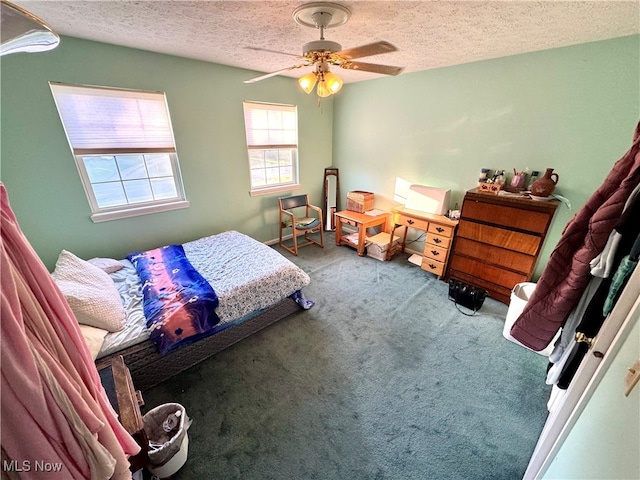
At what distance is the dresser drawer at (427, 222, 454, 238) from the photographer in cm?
279

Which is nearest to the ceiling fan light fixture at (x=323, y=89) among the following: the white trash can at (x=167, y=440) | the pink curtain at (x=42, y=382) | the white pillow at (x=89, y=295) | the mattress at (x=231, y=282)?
the mattress at (x=231, y=282)

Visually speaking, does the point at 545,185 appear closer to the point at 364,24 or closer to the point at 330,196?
the point at 364,24

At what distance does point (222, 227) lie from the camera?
11.2ft

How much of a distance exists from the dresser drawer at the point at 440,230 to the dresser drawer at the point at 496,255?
136 mm

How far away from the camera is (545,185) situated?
220 cm

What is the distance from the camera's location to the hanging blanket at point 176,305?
170 cm

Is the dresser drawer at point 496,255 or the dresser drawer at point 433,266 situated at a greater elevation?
the dresser drawer at point 496,255

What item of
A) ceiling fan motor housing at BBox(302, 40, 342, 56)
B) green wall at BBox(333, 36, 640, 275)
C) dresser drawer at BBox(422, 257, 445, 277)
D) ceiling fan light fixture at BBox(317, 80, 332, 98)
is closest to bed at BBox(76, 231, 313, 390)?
ceiling fan light fixture at BBox(317, 80, 332, 98)

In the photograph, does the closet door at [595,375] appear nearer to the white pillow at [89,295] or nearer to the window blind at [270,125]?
the white pillow at [89,295]

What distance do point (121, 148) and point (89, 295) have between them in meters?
1.68

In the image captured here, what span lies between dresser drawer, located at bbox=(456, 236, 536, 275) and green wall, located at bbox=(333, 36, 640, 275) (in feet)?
1.26

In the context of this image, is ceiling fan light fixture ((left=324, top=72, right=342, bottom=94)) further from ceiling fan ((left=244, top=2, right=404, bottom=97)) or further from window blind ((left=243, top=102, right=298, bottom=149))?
window blind ((left=243, top=102, right=298, bottom=149))

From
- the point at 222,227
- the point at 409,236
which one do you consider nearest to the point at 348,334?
the point at 409,236

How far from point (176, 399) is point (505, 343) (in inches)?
100
